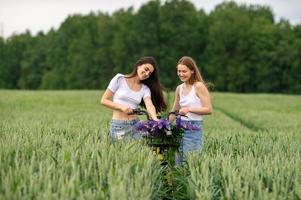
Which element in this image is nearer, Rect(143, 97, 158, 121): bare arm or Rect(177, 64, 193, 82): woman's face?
Rect(143, 97, 158, 121): bare arm

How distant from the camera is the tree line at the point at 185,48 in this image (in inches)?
2660

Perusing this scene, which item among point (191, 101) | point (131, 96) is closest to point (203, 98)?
point (191, 101)

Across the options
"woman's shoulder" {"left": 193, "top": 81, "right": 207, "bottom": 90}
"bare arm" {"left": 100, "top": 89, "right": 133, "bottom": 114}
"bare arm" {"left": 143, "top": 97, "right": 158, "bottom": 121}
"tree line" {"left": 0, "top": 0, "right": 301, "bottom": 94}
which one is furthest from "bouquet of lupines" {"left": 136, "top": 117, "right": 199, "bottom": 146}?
"tree line" {"left": 0, "top": 0, "right": 301, "bottom": 94}

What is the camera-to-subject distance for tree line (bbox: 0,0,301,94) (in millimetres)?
67562

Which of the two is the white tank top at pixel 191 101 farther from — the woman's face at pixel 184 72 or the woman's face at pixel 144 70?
the woman's face at pixel 144 70

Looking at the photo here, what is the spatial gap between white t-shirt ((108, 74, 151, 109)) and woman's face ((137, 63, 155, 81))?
249mm

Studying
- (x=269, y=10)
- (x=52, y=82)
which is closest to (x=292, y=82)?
(x=269, y=10)

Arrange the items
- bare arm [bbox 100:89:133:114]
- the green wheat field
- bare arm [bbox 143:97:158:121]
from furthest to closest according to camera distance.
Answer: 1. bare arm [bbox 143:97:158:121]
2. bare arm [bbox 100:89:133:114]
3. the green wheat field

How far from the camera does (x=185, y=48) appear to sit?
234 ft

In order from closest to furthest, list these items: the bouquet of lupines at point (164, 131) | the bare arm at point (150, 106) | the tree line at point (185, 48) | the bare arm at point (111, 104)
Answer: the bouquet of lupines at point (164, 131) < the bare arm at point (111, 104) < the bare arm at point (150, 106) < the tree line at point (185, 48)

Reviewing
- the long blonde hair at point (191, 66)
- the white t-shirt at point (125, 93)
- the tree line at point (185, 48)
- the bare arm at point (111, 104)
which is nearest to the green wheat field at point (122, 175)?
the bare arm at point (111, 104)

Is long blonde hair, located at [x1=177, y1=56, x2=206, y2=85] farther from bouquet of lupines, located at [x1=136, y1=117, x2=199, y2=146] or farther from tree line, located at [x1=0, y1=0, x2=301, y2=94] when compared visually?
tree line, located at [x1=0, y1=0, x2=301, y2=94]

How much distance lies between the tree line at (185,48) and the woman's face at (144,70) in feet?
198

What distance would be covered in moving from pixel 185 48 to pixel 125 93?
213 feet
